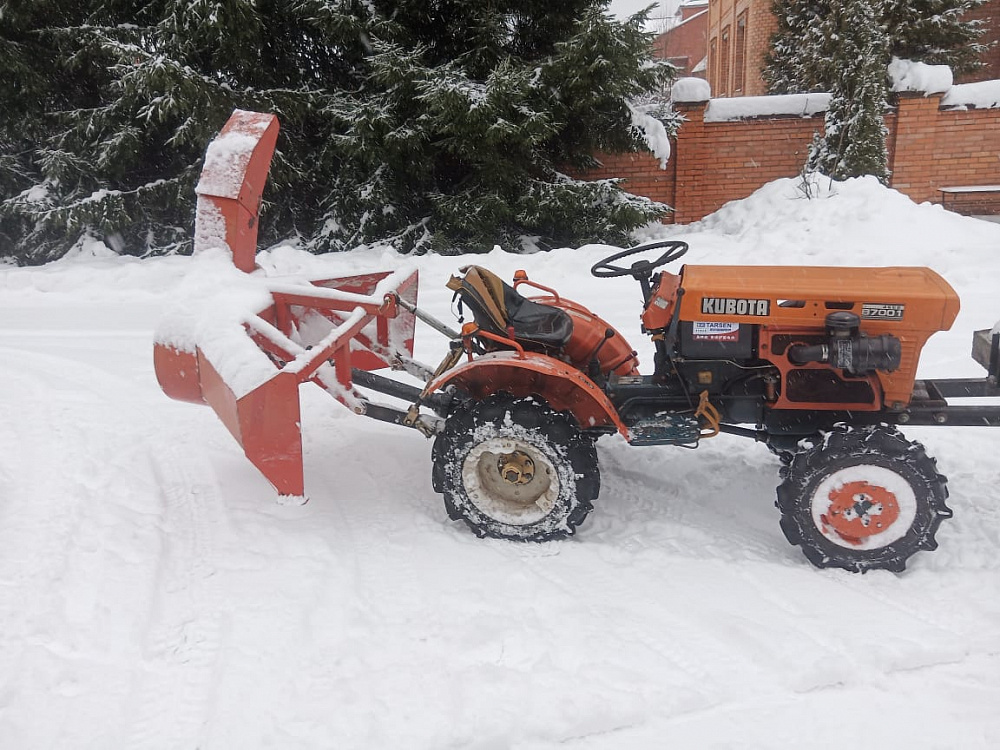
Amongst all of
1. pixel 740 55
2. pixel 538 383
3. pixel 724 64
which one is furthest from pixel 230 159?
pixel 724 64

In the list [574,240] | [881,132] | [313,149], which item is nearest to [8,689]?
[574,240]

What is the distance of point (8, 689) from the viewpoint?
2.11 m

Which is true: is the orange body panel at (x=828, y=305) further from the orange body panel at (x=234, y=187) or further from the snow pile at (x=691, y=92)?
the snow pile at (x=691, y=92)

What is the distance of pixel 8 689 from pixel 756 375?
2.82m

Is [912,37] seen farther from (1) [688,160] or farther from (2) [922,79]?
(1) [688,160]

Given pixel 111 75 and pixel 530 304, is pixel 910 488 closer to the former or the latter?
pixel 530 304

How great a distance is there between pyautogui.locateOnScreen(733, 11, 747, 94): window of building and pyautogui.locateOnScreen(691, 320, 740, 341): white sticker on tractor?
64.1ft

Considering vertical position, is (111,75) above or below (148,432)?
above

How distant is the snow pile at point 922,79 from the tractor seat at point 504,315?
8.50 meters

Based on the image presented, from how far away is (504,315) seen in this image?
3232mm

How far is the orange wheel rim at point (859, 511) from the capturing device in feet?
9.03

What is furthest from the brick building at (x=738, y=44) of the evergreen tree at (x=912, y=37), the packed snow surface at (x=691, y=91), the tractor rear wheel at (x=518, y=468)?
the tractor rear wheel at (x=518, y=468)

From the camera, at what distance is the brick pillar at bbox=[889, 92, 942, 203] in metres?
9.35

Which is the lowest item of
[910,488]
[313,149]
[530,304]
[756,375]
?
[910,488]
